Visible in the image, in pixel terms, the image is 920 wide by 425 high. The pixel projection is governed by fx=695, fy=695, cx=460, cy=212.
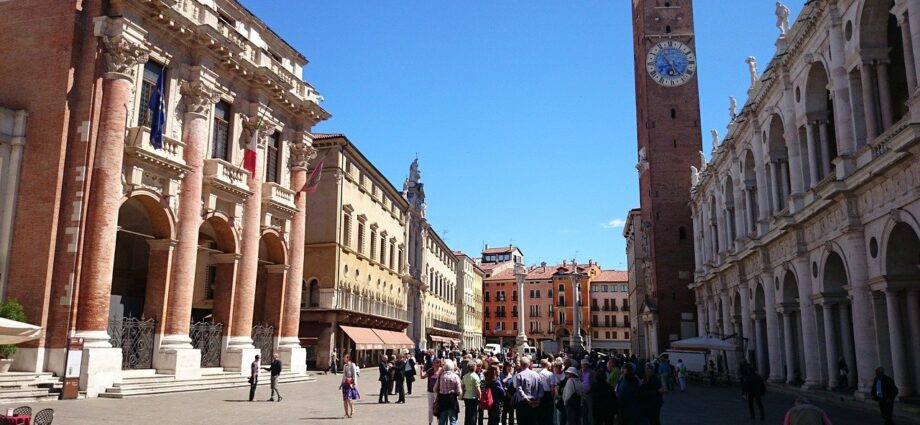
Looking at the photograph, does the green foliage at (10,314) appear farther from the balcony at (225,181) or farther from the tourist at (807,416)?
the tourist at (807,416)

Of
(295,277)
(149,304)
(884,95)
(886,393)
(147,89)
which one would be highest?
(147,89)

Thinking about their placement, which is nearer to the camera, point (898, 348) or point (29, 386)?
point (29, 386)

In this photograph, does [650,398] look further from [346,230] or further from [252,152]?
[346,230]

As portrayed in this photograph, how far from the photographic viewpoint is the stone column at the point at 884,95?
752 inches

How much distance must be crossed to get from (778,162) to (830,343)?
917 centimetres

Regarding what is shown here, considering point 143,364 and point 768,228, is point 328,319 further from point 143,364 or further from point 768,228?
point 768,228

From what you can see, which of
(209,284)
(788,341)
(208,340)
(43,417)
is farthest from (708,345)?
(43,417)

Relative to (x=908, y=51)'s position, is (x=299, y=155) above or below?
above

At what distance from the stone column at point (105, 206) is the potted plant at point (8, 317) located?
1462 millimetres

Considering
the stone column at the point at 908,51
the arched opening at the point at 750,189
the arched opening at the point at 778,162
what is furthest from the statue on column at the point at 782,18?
the stone column at the point at 908,51

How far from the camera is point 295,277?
30.5m

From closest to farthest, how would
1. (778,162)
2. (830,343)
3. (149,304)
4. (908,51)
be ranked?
(908,51) < (149,304) < (830,343) < (778,162)

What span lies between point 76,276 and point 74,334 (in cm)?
157

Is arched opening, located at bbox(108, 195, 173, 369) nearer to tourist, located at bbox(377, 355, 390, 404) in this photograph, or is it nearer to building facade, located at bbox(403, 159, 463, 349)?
tourist, located at bbox(377, 355, 390, 404)
